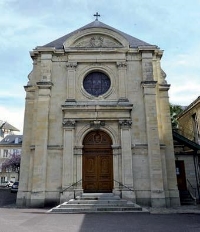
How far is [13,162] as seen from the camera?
39.2m

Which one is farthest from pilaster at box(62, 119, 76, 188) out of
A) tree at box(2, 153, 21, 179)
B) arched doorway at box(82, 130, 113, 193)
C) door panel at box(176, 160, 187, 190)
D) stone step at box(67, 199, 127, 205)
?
tree at box(2, 153, 21, 179)

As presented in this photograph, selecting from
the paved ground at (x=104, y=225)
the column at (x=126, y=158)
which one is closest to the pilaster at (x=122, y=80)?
the column at (x=126, y=158)

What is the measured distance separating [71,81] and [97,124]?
2.91 metres

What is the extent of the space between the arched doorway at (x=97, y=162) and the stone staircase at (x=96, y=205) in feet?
2.85

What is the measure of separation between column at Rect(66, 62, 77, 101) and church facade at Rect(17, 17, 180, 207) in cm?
5

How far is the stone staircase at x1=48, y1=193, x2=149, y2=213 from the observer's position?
33.4ft

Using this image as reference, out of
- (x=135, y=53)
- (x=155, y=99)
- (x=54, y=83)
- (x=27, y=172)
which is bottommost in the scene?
(x=27, y=172)

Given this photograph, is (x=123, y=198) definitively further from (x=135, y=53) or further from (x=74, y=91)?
(x=135, y=53)

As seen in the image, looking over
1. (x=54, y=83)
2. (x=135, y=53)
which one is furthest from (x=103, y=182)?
(x=135, y=53)

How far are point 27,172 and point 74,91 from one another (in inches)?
197

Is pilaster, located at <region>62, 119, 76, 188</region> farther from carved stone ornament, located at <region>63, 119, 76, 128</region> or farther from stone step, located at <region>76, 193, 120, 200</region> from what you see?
stone step, located at <region>76, 193, 120, 200</region>

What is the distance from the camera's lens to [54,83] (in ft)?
46.4

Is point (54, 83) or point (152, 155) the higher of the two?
point (54, 83)

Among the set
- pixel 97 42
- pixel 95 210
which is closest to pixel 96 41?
pixel 97 42
